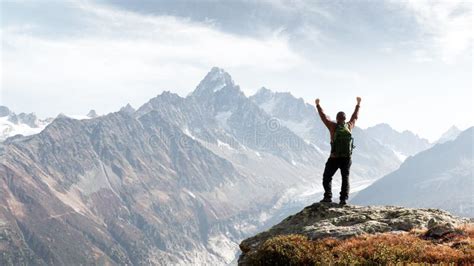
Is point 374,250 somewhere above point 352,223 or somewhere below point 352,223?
above

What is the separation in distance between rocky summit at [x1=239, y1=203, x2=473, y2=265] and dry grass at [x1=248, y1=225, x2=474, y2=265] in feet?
1.28

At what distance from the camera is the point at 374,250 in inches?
525

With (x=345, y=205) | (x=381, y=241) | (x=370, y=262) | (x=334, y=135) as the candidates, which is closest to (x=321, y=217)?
(x=345, y=205)

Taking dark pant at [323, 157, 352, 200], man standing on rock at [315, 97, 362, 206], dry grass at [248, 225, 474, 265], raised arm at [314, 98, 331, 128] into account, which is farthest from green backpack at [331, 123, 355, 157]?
dry grass at [248, 225, 474, 265]

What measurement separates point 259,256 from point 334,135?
7818 millimetres

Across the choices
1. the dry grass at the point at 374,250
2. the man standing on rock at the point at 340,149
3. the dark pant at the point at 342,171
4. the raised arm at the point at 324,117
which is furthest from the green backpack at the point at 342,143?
the dry grass at the point at 374,250

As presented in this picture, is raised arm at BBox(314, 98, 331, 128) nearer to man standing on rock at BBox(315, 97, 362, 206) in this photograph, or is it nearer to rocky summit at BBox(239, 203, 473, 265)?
man standing on rock at BBox(315, 97, 362, 206)

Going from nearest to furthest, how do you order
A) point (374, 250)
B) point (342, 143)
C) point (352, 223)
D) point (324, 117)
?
point (374, 250) → point (352, 223) → point (342, 143) → point (324, 117)

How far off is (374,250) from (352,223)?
16.4 feet

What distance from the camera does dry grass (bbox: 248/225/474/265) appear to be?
12.5 meters

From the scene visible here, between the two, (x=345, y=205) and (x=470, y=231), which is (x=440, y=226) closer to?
(x=470, y=231)

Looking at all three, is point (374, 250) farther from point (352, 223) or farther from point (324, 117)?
point (324, 117)

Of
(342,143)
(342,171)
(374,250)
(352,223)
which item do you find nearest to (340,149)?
(342,143)

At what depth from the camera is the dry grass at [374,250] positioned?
1247 cm
